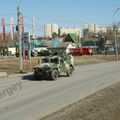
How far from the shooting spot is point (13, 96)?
18.8 metres

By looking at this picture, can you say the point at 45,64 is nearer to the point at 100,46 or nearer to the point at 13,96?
the point at 13,96

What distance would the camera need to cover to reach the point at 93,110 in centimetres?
1343

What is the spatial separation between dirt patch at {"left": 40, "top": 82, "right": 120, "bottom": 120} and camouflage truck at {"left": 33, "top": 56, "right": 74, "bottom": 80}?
11.7 meters

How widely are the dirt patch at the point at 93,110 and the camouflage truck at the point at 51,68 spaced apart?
11672mm

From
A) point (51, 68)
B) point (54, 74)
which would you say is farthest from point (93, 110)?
point (51, 68)

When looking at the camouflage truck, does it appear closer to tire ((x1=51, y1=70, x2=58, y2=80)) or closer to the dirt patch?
tire ((x1=51, y1=70, x2=58, y2=80))

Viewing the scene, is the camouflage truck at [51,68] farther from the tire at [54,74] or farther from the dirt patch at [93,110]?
the dirt patch at [93,110]

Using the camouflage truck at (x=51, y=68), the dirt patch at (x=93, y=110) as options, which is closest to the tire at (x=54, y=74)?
the camouflage truck at (x=51, y=68)

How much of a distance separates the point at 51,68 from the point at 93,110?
15411mm

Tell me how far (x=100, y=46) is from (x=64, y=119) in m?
144

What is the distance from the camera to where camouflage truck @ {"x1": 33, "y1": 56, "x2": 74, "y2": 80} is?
2862 cm

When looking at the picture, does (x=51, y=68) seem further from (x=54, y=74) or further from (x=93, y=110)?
(x=93, y=110)

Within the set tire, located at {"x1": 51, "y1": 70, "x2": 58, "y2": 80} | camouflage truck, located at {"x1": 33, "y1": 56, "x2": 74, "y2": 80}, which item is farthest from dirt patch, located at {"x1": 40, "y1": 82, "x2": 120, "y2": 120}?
camouflage truck, located at {"x1": 33, "y1": 56, "x2": 74, "y2": 80}

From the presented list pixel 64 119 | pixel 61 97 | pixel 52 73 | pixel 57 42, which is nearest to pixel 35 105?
pixel 61 97
